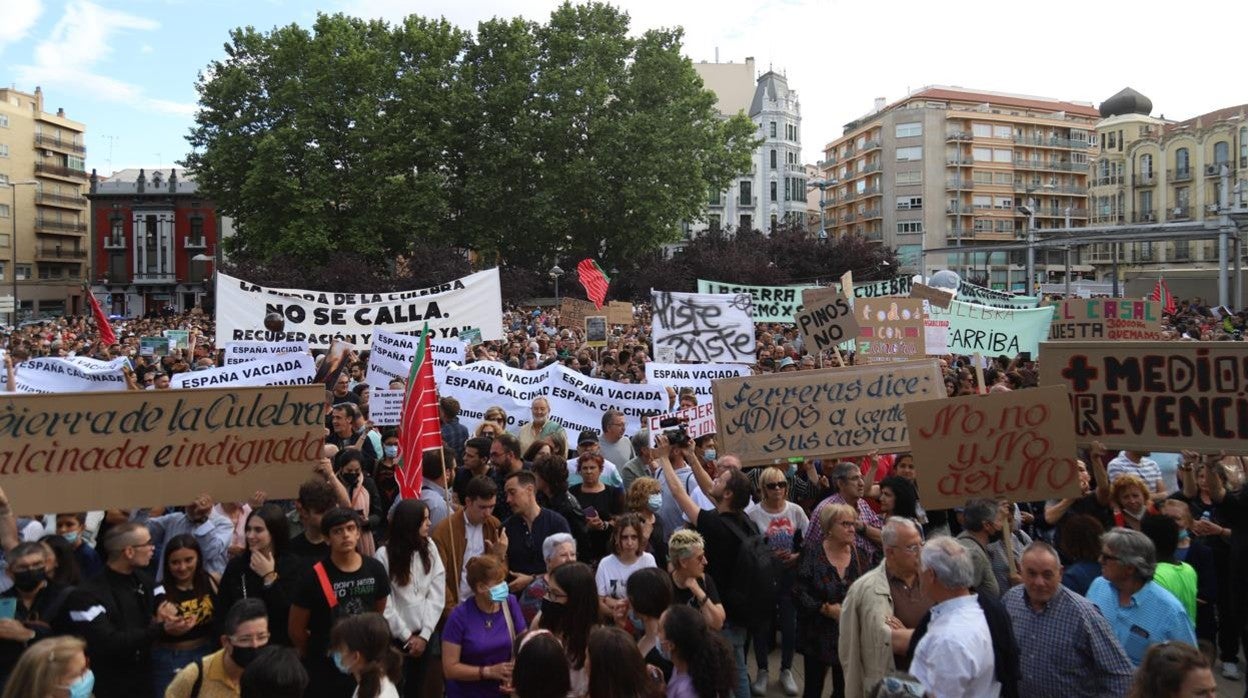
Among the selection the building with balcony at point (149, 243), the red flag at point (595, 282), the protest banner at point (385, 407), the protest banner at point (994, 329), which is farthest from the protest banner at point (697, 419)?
the building with balcony at point (149, 243)

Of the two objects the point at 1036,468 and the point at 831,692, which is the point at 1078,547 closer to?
the point at 1036,468

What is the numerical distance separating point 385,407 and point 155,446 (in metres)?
4.20

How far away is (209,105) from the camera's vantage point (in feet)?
148

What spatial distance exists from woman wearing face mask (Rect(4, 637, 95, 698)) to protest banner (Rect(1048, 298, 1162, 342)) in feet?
42.3

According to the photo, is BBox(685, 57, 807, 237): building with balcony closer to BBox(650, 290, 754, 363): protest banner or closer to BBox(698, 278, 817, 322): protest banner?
BBox(698, 278, 817, 322): protest banner

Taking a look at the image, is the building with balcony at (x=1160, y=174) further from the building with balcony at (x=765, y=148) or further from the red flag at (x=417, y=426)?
the red flag at (x=417, y=426)

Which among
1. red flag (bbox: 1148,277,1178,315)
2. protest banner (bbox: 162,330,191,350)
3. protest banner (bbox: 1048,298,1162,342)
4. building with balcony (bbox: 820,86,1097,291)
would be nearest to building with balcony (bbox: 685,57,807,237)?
building with balcony (bbox: 820,86,1097,291)

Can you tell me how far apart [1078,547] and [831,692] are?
77.4 inches

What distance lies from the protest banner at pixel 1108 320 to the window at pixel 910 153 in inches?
A: 3234

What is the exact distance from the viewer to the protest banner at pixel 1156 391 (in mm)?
6758

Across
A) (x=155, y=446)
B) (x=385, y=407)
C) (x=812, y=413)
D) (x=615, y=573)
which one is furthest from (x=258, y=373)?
(x=615, y=573)

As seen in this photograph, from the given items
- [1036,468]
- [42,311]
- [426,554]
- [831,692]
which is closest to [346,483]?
[426,554]

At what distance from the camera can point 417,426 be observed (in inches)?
276

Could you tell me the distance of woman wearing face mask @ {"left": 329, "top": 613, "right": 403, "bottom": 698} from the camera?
434 centimetres
